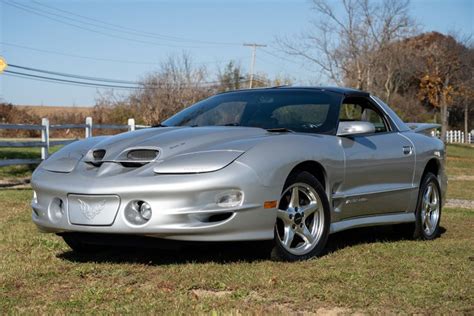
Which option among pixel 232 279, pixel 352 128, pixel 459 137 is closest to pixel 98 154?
pixel 232 279

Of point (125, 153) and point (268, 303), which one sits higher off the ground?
point (125, 153)

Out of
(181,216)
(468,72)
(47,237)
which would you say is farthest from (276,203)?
(468,72)

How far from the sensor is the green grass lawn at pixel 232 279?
388cm

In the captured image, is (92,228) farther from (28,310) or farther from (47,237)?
(47,237)

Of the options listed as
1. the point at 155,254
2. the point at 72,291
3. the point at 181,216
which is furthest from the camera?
the point at 155,254

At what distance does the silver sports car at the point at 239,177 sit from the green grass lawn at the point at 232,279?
0.78 feet

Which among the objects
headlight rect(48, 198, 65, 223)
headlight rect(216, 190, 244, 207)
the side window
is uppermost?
the side window

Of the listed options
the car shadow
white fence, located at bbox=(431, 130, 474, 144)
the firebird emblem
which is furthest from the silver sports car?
white fence, located at bbox=(431, 130, 474, 144)

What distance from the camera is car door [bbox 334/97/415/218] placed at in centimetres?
591

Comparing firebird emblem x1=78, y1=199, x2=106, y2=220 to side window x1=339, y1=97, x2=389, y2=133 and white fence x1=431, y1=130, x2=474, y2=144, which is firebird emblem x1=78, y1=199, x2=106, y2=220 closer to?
side window x1=339, y1=97, x2=389, y2=133

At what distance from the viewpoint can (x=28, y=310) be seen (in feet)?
12.4

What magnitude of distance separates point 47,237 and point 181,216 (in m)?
2.10

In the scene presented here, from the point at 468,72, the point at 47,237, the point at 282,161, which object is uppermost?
the point at 468,72

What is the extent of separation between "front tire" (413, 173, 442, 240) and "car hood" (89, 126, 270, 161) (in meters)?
2.33
